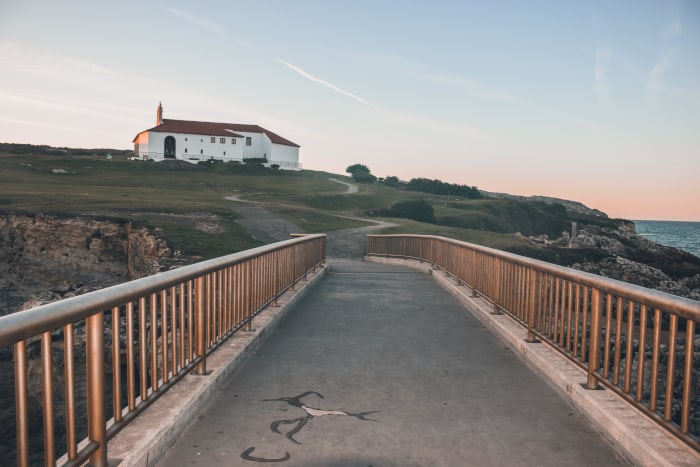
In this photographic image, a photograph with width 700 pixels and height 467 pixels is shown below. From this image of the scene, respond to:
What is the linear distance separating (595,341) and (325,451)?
2565 millimetres

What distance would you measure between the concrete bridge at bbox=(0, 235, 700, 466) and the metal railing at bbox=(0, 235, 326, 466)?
14 millimetres

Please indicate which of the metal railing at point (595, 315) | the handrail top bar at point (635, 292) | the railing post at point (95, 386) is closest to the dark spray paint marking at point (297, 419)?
the railing post at point (95, 386)

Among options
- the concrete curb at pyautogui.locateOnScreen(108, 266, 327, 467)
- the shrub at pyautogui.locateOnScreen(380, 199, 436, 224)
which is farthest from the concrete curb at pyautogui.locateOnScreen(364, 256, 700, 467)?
the shrub at pyautogui.locateOnScreen(380, 199, 436, 224)

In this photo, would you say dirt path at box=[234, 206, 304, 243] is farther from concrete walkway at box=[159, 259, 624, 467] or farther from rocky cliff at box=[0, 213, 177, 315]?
concrete walkway at box=[159, 259, 624, 467]

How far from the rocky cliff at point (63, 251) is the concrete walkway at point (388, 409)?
22759 mm

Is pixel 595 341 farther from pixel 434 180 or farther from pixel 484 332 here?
pixel 434 180

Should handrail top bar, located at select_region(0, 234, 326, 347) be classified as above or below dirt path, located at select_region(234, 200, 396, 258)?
above

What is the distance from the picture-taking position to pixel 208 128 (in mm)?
101312

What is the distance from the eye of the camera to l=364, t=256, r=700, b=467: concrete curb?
3.69 meters

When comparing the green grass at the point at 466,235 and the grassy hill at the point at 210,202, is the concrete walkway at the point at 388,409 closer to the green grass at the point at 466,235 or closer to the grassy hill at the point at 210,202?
the grassy hill at the point at 210,202

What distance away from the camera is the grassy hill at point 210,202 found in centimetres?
3416

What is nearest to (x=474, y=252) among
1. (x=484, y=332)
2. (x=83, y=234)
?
(x=484, y=332)

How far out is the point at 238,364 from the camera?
20.8 ft

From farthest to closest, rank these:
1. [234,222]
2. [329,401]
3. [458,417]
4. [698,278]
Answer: [698,278] < [234,222] < [329,401] < [458,417]
